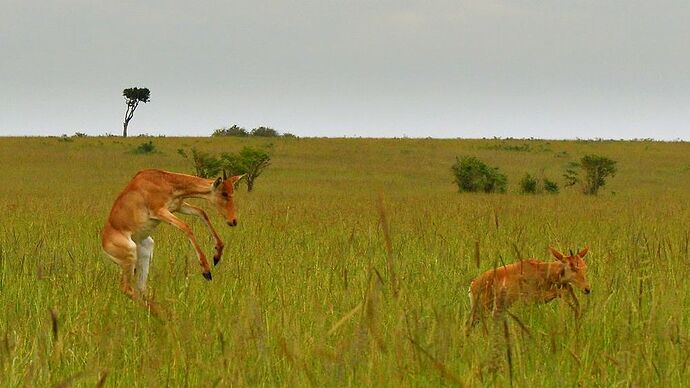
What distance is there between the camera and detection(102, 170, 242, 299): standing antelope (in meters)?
6.42

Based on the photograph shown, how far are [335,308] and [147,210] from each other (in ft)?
7.60

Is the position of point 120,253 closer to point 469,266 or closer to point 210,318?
point 210,318

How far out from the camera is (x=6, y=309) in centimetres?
511

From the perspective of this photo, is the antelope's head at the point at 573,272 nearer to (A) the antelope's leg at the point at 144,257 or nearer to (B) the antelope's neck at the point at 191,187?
(B) the antelope's neck at the point at 191,187

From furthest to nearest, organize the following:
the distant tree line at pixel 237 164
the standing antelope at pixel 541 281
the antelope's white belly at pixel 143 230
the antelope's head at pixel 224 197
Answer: the distant tree line at pixel 237 164
the antelope's head at pixel 224 197
the antelope's white belly at pixel 143 230
the standing antelope at pixel 541 281

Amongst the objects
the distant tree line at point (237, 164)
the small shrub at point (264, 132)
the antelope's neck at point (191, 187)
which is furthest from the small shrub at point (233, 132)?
the antelope's neck at point (191, 187)

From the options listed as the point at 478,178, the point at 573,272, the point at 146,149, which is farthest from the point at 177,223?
the point at 146,149

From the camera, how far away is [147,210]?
661cm

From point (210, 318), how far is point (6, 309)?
1409 millimetres

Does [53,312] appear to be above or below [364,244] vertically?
above

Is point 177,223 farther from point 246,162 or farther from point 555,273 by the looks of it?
point 246,162

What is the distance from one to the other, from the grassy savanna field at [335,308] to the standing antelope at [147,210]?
24cm

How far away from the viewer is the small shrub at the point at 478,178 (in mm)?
29594

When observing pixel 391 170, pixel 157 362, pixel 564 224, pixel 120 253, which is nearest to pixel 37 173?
pixel 391 170
